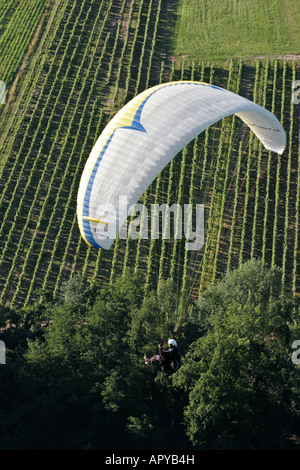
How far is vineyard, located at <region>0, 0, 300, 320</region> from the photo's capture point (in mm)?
30359

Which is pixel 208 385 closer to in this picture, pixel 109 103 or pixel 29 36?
pixel 109 103

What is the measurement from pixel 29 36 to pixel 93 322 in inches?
947

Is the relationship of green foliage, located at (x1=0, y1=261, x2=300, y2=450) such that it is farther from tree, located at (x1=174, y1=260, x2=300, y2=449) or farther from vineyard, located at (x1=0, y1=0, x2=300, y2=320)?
vineyard, located at (x1=0, y1=0, x2=300, y2=320)

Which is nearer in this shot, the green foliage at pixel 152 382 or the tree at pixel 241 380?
the tree at pixel 241 380

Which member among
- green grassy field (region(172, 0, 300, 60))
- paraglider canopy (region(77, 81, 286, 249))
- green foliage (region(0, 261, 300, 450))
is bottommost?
green foliage (region(0, 261, 300, 450))

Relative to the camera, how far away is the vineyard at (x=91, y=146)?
3036 centimetres

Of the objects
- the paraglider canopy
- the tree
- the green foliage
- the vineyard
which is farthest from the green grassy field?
the tree

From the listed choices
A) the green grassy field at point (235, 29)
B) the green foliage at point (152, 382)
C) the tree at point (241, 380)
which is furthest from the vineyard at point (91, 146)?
the tree at point (241, 380)

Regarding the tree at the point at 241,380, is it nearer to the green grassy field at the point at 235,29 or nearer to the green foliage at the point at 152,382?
the green foliage at the point at 152,382

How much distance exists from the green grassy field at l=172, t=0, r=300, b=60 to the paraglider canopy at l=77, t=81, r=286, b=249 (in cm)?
1721

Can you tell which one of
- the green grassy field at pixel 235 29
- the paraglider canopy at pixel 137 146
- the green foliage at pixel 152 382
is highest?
the green grassy field at pixel 235 29

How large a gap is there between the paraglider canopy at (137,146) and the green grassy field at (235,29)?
17209mm

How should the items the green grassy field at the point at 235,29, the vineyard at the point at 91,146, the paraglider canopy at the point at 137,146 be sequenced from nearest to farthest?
the paraglider canopy at the point at 137,146 → the vineyard at the point at 91,146 → the green grassy field at the point at 235,29

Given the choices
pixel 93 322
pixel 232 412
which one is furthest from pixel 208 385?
pixel 93 322
